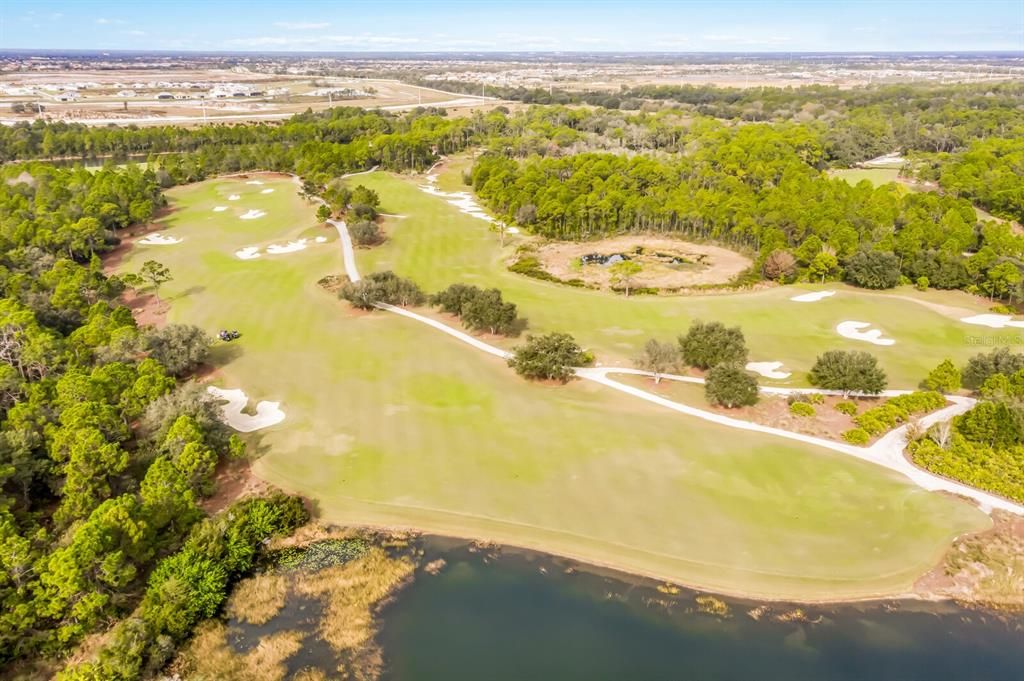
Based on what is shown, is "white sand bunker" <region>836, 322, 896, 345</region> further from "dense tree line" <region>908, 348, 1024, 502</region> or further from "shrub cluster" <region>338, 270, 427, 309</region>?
"shrub cluster" <region>338, 270, 427, 309</region>

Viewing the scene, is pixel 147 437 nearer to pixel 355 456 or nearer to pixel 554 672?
pixel 355 456

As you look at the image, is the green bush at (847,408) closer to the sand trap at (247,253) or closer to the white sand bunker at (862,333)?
the white sand bunker at (862,333)

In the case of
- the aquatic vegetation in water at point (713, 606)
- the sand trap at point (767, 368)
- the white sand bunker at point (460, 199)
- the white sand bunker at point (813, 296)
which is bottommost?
the aquatic vegetation in water at point (713, 606)

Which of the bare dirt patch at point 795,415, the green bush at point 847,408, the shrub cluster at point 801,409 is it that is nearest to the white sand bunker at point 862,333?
the bare dirt patch at point 795,415

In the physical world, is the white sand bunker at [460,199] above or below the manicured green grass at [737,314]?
above

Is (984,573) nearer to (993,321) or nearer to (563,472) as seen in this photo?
(563,472)

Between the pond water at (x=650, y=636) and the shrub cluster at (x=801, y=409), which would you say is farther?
the shrub cluster at (x=801, y=409)

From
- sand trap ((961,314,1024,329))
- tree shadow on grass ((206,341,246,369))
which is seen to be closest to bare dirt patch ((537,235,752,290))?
sand trap ((961,314,1024,329))
